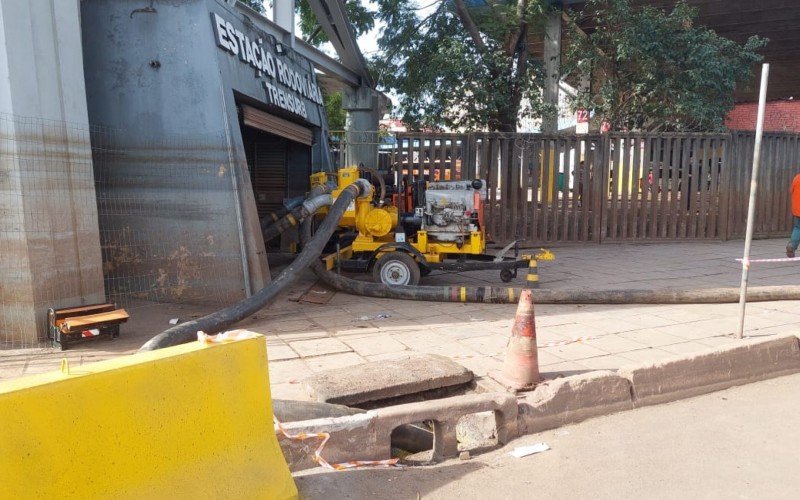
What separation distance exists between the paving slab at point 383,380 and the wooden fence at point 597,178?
8304mm

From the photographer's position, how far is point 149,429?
8.95 feet

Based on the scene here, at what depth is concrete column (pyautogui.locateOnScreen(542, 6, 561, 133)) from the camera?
626 inches

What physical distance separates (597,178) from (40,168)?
35.8 ft

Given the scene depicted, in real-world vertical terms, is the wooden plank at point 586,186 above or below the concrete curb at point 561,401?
above

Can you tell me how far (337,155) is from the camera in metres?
14.3

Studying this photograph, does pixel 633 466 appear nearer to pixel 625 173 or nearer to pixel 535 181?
pixel 535 181

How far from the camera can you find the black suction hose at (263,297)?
5371mm

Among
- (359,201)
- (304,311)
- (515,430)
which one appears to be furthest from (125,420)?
(359,201)

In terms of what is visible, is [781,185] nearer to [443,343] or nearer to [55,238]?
[443,343]

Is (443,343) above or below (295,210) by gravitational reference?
below

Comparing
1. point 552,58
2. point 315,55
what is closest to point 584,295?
point 315,55

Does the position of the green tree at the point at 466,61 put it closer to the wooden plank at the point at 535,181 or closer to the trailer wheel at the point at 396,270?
the wooden plank at the point at 535,181

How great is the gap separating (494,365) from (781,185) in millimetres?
12664

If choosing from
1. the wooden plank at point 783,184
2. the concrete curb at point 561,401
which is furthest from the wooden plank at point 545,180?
the concrete curb at point 561,401
